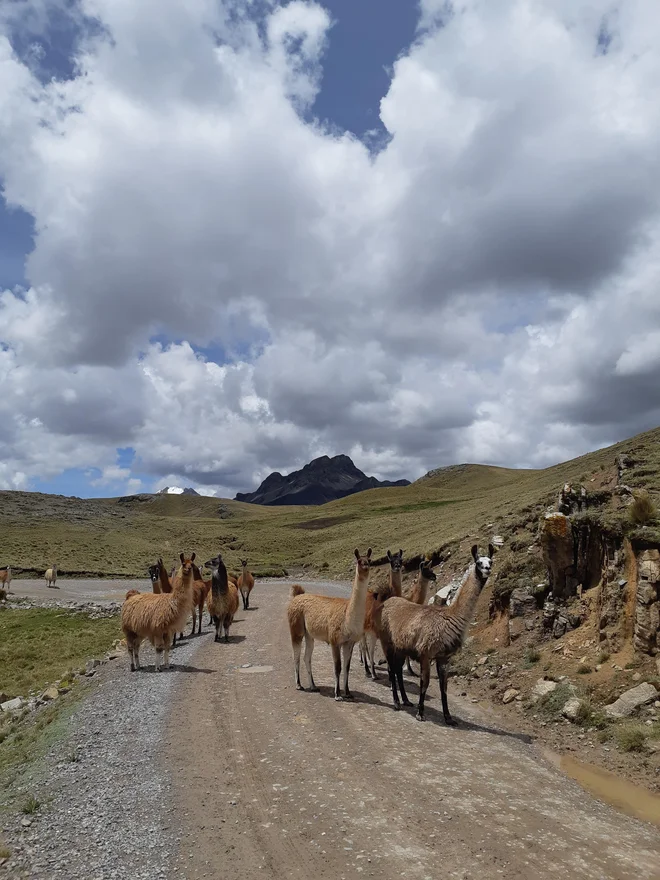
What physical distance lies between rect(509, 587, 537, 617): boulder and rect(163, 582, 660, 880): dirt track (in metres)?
3.97

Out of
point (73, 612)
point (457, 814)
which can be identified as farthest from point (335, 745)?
point (73, 612)

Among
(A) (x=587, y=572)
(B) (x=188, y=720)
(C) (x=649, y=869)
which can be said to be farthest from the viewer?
(A) (x=587, y=572)

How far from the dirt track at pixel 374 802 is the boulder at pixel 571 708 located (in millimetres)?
1222

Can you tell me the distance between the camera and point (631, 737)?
851 centimetres

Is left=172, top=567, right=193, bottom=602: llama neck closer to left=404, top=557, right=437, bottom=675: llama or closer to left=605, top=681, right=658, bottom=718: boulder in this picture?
left=404, top=557, right=437, bottom=675: llama

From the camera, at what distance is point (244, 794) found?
686 centimetres

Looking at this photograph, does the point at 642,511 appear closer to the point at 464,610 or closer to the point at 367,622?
the point at 464,610

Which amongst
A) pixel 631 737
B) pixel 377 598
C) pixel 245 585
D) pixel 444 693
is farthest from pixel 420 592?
pixel 245 585

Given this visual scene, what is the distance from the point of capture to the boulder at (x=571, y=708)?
968 cm

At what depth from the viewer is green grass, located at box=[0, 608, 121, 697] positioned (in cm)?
1645

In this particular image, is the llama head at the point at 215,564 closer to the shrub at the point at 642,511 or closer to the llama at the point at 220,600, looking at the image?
the llama at the point at 220,600

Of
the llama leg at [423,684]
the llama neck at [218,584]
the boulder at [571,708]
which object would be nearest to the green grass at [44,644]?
the llama neck at [218,584]

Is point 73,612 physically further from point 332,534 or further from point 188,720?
point 332,534

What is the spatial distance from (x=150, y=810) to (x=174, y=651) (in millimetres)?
10726
